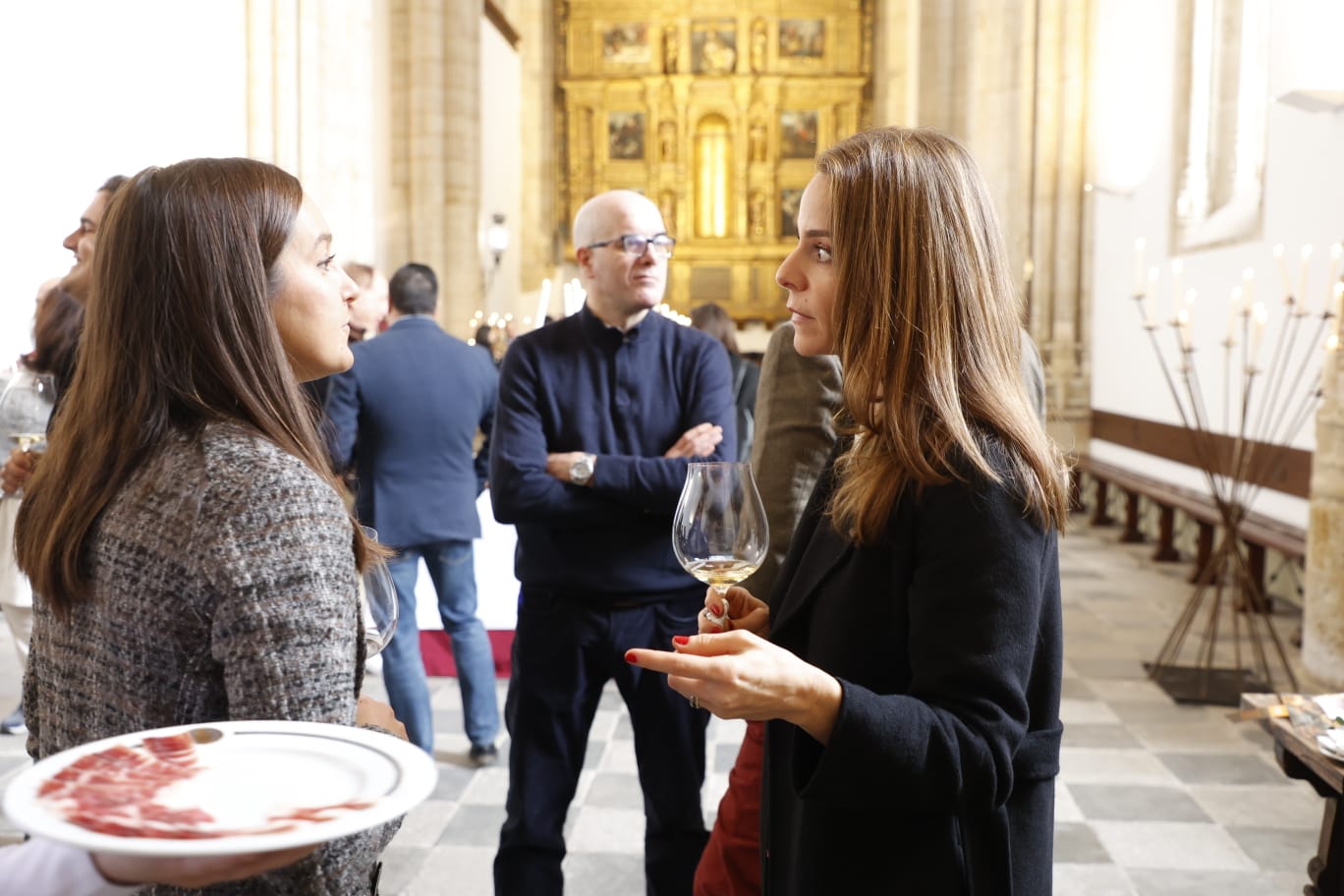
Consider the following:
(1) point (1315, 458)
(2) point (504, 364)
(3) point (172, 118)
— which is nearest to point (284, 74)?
(3) point (172, 118)

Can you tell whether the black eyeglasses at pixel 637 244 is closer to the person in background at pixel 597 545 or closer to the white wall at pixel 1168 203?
the person in background at pixel 597 545

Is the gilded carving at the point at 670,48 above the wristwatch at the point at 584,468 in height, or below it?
above

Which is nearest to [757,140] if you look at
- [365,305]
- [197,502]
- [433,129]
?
Answer: [433,129]

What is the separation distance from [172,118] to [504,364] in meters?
4.96

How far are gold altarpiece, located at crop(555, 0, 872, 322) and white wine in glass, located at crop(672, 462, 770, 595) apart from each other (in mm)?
23550

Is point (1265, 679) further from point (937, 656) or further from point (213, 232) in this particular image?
point (213, 232)

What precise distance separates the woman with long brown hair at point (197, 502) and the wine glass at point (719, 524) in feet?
1.59

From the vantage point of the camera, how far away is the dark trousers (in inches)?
119

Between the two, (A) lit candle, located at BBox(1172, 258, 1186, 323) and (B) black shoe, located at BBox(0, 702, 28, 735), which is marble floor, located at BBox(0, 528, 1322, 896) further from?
(A) lit candle, located at BBox(1172, 258, 1186, 323)

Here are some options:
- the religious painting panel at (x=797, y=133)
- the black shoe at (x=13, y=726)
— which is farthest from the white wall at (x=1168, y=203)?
the religious painting panel at (x=797, y=133)

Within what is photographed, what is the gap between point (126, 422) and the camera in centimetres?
142

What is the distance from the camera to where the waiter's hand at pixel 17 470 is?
10.3 feet

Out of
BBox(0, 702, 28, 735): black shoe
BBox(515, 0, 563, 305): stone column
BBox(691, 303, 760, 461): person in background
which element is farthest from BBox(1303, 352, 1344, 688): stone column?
BBox(515, 0, 563, 305): stone column

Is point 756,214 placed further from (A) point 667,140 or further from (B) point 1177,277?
(B) point 1177,277
